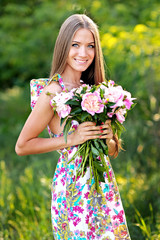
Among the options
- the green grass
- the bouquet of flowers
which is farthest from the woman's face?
the green grass

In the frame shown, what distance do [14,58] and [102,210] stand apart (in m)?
Result: 9.21

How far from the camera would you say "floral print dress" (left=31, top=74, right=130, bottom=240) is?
205 cm

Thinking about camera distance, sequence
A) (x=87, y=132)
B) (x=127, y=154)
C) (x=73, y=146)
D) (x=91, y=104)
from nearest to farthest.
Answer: (x=91, y=104), (x=87, y=132), (x=73, y=146), (x=127, y=154)

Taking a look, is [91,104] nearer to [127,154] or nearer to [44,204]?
[44,204]

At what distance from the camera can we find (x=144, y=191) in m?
3.85

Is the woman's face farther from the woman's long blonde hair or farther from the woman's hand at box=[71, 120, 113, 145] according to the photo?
the woman's hand at box=[71, 120, 113, 145]

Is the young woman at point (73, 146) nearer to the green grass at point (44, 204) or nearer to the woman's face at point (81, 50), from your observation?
the woman's face at point (81, 50)

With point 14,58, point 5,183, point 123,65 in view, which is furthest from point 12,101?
point 5,183

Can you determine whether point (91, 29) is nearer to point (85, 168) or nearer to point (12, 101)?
point (85, 168)

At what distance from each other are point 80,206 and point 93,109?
59 cm

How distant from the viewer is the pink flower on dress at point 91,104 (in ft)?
6.13

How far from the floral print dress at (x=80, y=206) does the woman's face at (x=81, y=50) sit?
0.57ft

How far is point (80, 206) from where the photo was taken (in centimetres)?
205

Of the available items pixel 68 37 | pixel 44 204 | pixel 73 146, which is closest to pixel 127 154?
pixel 44 204
